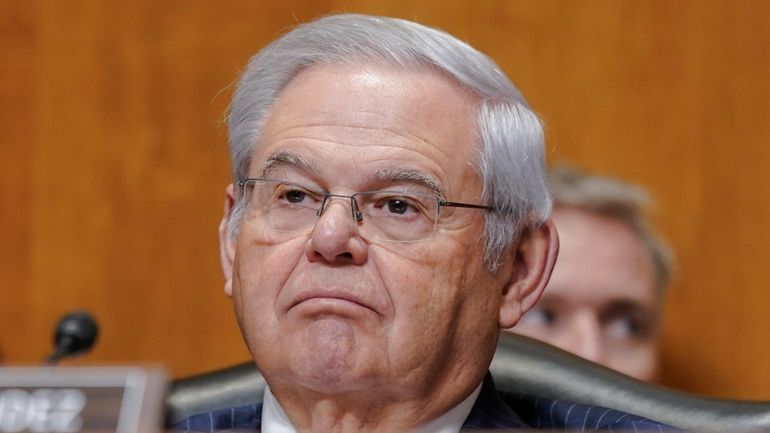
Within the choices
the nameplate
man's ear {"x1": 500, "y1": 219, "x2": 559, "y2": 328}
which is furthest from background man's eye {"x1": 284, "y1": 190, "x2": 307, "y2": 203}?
the nameplate

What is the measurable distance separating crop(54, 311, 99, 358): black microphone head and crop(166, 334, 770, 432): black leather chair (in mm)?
163

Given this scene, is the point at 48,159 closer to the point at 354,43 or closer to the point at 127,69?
the point at 127,69

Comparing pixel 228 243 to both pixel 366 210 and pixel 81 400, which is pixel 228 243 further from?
pixel 81 400

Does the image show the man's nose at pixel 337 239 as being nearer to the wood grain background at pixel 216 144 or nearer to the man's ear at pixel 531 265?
the man's ear at pixel 531 265

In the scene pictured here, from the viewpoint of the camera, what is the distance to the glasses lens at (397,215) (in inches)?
70.8

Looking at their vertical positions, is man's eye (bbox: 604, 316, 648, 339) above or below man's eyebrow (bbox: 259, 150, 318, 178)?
below

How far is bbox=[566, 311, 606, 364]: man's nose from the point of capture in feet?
9.53

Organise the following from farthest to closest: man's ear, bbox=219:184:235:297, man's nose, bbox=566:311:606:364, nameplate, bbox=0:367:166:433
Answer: man's nose, bbox=566:311:606:364 → man's ear, bbox=219:184:235:297 → nameplate, bbox=0:367:166:433

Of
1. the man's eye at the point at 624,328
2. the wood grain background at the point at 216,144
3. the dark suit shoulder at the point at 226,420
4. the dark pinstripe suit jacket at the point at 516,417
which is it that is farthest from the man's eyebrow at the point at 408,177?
the wood grain background at the point at 216,144

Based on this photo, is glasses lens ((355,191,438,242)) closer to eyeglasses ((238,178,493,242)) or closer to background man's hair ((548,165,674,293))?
eyeglasses ((238,178,493,242))

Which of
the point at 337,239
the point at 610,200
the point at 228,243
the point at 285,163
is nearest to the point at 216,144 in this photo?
the point at 610,200

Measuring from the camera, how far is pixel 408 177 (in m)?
1.81

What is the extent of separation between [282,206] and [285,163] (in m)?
0.06

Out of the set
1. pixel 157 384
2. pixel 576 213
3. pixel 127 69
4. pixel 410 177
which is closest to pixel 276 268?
pixel 410 177
